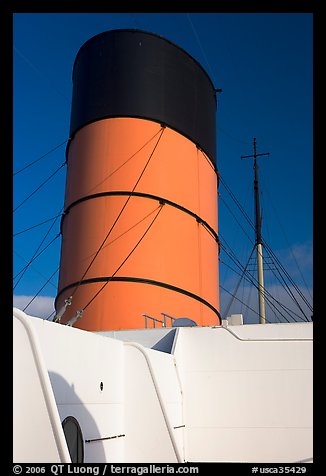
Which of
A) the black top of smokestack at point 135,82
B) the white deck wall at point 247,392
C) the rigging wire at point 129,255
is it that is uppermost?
the black top of smokestack at point 135,82

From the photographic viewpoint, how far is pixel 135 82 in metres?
9.07

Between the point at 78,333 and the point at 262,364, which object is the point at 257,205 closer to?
the point at 262,364

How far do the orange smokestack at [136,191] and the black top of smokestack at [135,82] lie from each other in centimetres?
2

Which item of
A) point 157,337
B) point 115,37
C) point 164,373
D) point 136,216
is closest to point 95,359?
point 164,373

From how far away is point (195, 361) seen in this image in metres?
6.91

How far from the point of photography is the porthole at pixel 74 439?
404 centimetres

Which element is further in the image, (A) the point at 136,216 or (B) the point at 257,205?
(B) the point at 257,205

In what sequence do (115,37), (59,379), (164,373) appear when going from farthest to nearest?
(115,37), (164,373), (59,379)

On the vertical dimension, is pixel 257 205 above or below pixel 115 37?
below

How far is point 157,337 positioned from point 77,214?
2.93m

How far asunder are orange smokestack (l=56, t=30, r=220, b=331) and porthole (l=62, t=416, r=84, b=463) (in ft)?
11.8

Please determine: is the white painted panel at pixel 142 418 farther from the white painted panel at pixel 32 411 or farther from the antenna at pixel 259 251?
the antenna at pixel 259 251

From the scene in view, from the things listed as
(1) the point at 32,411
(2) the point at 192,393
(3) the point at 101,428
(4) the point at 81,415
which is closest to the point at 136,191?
(2) the point at 192,393

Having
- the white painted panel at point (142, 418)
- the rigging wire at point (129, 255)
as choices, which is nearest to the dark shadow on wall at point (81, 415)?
the white painted panel at point (142, 418)
